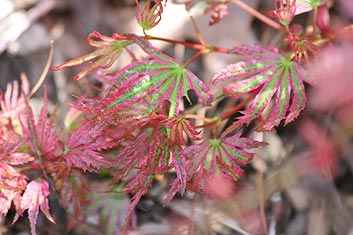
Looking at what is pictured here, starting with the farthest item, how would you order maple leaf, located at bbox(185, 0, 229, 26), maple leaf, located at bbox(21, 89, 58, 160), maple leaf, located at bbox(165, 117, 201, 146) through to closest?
maple leaf, located at bbox(185, 0, 229, 26) < maple leaf, located at bbox(21, 89, 58, 160) < maple leaf, located at bbox(165, 117, 201, 146)

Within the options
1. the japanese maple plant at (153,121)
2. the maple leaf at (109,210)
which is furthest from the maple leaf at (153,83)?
the maple leaf at (109,210)

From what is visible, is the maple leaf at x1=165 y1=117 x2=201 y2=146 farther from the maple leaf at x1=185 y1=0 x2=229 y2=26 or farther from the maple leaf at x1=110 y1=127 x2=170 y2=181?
the maple leaf at x1=185 y1=0 x2=229 y2=26

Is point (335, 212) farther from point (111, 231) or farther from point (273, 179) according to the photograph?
point (111, 231)

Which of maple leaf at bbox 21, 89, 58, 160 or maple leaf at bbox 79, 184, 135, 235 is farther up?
maple leaf at bbox 21, 89, 58, 160

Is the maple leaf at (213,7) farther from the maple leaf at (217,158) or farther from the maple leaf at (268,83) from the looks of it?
the maple leaf at (217,158)

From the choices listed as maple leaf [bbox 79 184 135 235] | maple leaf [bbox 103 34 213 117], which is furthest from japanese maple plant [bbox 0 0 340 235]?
maple leaf [bbox 79 184 135 235]

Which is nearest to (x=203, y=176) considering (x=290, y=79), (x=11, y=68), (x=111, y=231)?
(x=290, y=79)

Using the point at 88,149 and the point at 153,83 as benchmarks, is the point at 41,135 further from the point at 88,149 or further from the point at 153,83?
the point at 153,83
